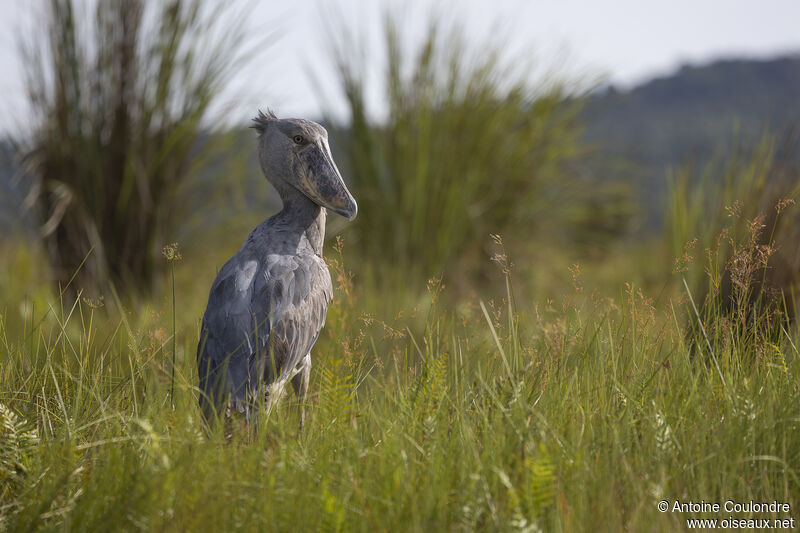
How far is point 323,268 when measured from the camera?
8.02 ft

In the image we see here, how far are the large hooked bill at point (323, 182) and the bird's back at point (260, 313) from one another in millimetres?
196

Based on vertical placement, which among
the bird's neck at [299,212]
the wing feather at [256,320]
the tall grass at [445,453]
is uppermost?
the bird's neck at [299,212]

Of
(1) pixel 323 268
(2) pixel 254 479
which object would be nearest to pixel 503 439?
(2) pixel 254 479

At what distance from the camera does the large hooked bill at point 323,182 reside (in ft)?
7.39

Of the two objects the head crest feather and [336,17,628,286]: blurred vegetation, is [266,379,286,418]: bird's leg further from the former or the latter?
[336,17,628,286]: blurred vegetation

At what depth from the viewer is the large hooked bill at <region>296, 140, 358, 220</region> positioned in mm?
2254

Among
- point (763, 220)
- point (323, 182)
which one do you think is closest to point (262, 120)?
point (323, 182)

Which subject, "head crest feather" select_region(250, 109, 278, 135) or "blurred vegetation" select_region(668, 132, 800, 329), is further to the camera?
"blurred vegetation" select_region(668, 132, 800, 329)

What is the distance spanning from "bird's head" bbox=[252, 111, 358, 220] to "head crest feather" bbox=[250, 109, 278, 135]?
5cm

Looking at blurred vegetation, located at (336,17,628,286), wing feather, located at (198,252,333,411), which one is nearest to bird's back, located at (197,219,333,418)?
wing feather, located at (198,252,333,411)

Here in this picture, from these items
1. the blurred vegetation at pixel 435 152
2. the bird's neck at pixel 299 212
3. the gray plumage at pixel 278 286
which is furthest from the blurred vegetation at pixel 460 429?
the blurred vegetation at pixel 435 152

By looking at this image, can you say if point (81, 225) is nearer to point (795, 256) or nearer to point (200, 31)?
point (200, 31)

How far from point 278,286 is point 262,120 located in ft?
2.18

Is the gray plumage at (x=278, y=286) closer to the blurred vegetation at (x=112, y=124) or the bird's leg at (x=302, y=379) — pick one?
the bird's leg at (x=302, y=379)
